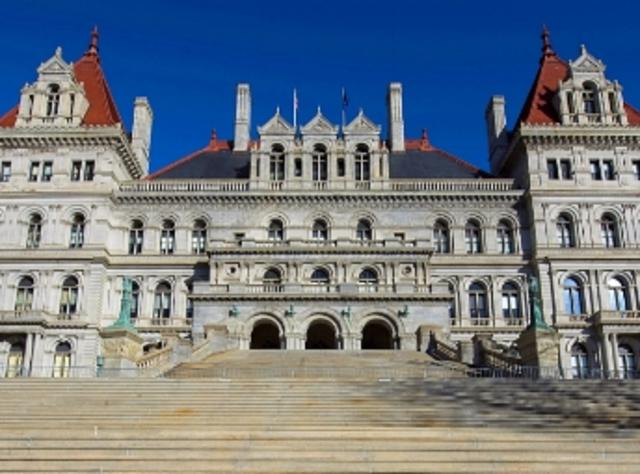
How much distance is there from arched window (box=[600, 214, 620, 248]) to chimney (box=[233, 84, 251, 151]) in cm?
2450

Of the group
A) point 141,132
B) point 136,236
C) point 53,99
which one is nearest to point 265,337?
point 136,236

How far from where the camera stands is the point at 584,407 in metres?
17.1

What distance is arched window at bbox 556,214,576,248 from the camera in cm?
4088

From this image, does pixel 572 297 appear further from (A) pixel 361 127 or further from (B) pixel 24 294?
(B) pixel 24 294

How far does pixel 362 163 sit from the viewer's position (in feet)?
145

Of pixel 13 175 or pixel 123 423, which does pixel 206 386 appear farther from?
pixel 13 175

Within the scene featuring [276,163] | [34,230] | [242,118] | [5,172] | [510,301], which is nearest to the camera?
[510,301]

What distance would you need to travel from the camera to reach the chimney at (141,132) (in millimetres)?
48562

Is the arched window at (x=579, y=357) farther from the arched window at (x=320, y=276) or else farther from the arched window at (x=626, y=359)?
the arched window at (x=320, y=276)

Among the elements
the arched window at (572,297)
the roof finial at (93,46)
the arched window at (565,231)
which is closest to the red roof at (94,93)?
the roof finial at (93,46)

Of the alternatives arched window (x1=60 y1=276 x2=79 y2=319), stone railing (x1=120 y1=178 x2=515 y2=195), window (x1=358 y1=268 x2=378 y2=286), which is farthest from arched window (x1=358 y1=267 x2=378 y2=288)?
arched window (x1=60 y1=276 x2=79 y2=319)

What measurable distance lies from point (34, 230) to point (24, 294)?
4.05 meters

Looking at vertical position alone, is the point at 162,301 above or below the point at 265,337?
above

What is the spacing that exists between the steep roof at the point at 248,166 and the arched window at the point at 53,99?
285 inches
